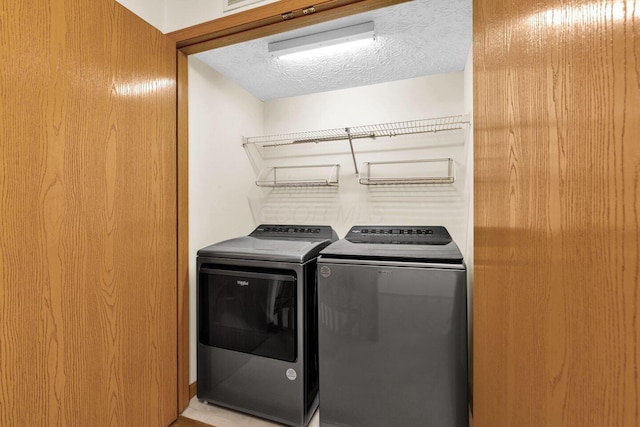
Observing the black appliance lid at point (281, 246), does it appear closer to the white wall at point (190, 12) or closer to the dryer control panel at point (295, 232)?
the dryer control panel at point (295, 232)

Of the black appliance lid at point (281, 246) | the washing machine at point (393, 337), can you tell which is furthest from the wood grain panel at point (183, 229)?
the washing machine at point (393, 337)

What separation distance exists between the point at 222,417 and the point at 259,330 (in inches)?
22.0

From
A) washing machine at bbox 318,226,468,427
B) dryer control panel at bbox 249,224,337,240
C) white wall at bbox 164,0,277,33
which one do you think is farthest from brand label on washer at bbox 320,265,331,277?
white wall at bbox 164,0,277,33

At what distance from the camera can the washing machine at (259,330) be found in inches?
60.7

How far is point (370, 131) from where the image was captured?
225 cm

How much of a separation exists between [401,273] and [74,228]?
143 cm

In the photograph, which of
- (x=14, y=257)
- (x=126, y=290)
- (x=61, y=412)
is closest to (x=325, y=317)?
(x=126, y=290)

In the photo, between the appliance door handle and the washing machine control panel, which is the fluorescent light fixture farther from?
the appliance door handle

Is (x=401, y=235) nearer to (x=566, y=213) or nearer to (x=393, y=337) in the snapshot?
(x=393, y=337)

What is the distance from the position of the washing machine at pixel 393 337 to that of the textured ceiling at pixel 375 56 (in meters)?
1.27

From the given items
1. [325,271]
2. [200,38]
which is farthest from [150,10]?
[325,271]

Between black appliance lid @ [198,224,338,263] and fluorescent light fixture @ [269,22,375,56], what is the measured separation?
124 cm

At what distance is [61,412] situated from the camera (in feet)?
Result: 3.37

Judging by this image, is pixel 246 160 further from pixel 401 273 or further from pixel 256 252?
pixel 401 273
